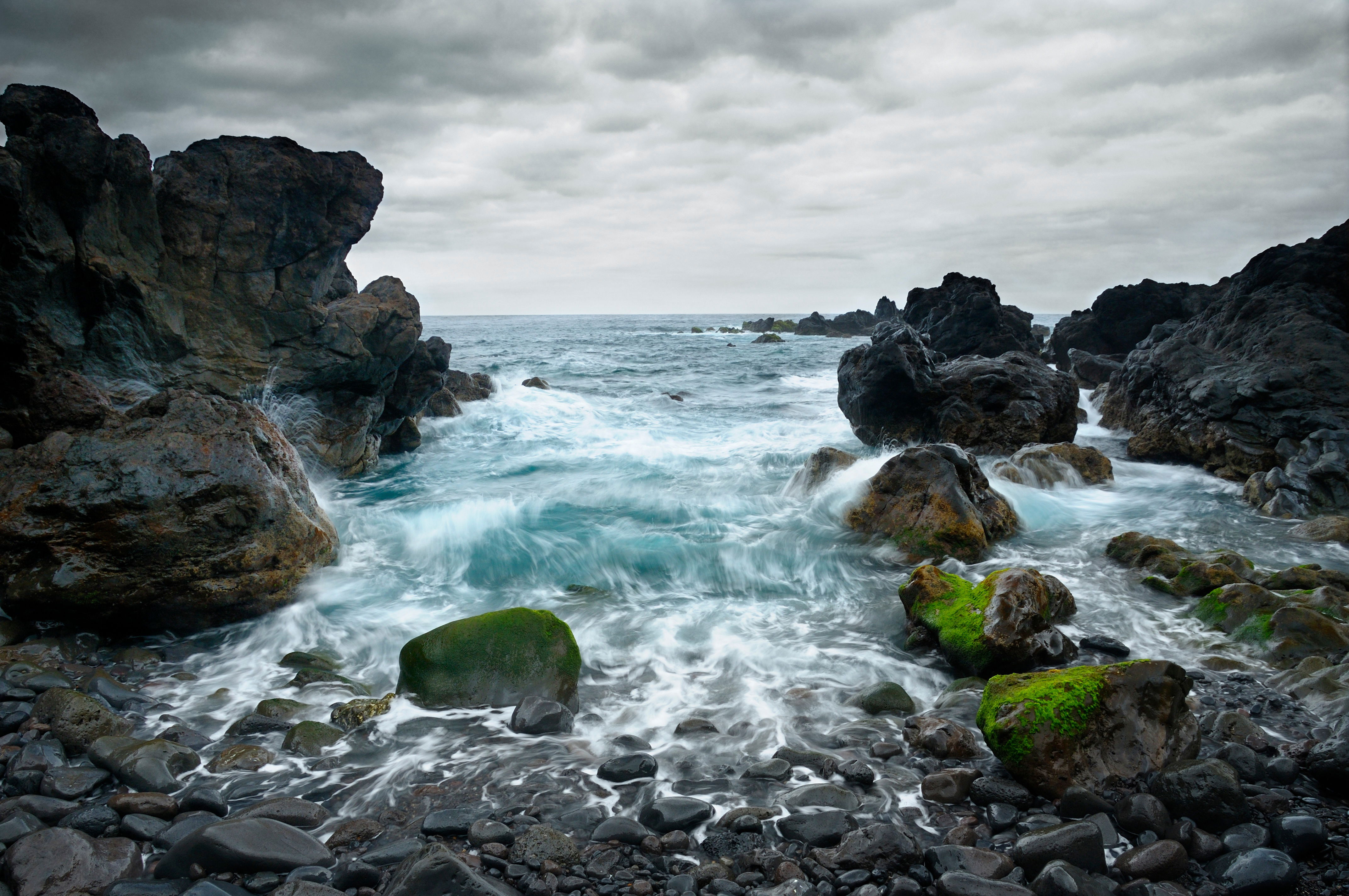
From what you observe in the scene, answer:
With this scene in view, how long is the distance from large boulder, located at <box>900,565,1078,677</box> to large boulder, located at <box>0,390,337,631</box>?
613 centimetres

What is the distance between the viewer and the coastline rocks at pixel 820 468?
1098cm

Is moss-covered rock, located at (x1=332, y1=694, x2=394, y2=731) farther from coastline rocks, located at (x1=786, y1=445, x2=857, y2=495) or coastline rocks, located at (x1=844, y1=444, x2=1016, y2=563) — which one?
coastline rocks, located at (x1=786, y1=445, x2=857, y2=495)

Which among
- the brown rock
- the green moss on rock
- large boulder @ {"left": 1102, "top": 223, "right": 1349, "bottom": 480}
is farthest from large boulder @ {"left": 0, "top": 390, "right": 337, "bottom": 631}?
large boulder @ {"left": 1102, "top": 223, "right": 1349, "bottom": 480}

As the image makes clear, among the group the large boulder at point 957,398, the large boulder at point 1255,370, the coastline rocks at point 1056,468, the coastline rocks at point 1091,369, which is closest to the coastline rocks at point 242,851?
the coastline rocks at point 1056,468

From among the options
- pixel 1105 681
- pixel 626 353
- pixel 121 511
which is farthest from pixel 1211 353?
pixel 626 353

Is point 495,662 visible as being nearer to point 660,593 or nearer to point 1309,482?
point 660,593

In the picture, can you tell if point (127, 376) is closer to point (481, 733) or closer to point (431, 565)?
point (431, 565)

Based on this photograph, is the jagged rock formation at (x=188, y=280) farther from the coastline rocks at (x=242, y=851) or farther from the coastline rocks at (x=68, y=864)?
the coastline rocks at (x=242, y=851)

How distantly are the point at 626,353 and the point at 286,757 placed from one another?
42794 mm

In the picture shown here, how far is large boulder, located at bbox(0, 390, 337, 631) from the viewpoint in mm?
5562

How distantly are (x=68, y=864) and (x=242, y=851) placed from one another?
68cm

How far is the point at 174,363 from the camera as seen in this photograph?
33.1ft

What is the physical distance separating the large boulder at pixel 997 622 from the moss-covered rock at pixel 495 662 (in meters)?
3.06

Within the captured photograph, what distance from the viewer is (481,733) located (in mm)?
4629
